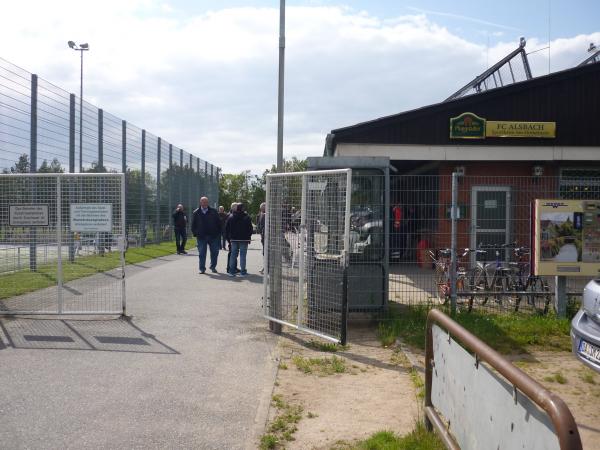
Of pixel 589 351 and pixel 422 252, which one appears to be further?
pixel 422 252

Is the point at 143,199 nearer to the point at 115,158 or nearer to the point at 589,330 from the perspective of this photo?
the point at 115,158

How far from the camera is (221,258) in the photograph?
20.0 metres

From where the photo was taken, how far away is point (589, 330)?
18.6 feet

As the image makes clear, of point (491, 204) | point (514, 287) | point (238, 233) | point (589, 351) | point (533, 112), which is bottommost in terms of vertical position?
point (589, 351)

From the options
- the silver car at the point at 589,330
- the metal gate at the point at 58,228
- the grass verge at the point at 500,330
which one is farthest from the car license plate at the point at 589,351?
the metal gate at the point at 58,228

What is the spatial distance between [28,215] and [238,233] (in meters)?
5.96

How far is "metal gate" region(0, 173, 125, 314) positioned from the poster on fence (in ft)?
19.8

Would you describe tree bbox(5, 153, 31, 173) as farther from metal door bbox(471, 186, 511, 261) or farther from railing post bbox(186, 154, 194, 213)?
railing post bbox(186, 154, 194, 213)

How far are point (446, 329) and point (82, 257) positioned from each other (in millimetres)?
7512

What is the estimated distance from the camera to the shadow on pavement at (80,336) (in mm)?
7512

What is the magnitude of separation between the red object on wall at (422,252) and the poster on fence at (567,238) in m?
1.61

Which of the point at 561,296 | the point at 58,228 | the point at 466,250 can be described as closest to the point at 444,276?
the point at 466,250

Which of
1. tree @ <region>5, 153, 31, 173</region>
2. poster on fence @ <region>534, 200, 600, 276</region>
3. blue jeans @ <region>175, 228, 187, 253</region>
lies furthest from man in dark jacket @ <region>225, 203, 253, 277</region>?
poster on fence @ <region>534, 200, 600, 276</region>

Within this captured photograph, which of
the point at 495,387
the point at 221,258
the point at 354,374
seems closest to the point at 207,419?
the point at 354,374
